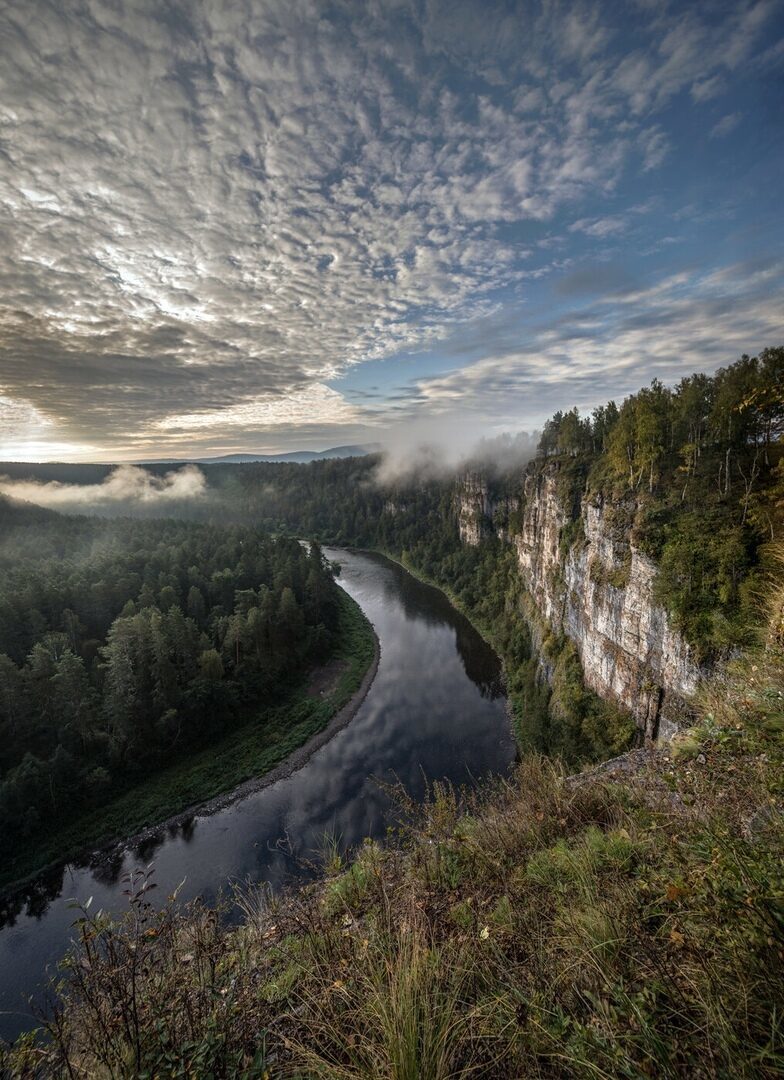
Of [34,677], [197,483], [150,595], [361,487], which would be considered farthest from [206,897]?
[197,483]

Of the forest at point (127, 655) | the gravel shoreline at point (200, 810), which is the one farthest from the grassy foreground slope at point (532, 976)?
the forest at point (127, 655)

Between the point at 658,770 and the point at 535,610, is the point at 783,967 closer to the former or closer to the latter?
the point at 658,770

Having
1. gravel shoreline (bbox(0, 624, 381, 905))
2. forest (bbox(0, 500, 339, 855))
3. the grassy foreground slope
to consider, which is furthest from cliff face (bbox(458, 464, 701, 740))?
forest (bbox(0, 500, 339, 855))

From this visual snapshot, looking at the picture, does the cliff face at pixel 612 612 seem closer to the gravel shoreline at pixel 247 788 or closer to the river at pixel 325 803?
the river at pixel 325 803

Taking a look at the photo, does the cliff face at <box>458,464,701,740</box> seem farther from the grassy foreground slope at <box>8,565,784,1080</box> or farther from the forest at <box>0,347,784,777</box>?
the grassy foreground slope at <box>8,565,784,1080</box>

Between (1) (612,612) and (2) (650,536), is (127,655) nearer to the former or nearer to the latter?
(1) (612,612)

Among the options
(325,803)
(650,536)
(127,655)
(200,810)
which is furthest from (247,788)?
(650,536)
